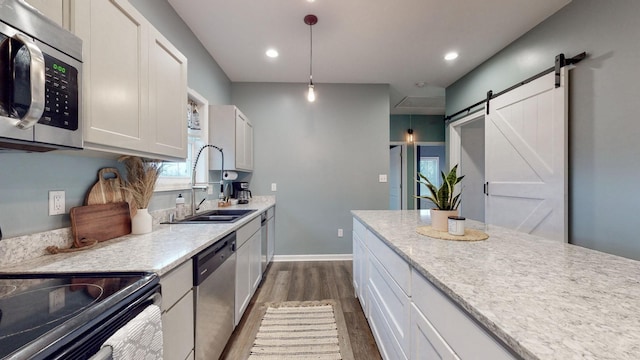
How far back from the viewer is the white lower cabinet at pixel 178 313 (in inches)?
40.1

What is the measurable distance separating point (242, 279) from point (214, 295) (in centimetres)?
59

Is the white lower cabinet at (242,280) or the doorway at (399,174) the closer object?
the white lower cabinet at (242,280)

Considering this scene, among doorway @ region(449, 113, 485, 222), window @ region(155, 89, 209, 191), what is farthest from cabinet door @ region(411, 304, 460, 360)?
doorway @ region(449, 113, 485, 222)

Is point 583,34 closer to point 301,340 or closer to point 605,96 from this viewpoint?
point 605,96

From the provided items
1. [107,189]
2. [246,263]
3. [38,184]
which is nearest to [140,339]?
[38,184]

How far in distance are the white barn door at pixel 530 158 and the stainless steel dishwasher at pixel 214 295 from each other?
111 inches

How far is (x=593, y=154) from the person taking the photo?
2.05 m

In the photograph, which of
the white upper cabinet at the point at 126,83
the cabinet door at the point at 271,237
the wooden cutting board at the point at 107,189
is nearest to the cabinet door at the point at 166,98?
the white upper cabinet at the point at 126,83

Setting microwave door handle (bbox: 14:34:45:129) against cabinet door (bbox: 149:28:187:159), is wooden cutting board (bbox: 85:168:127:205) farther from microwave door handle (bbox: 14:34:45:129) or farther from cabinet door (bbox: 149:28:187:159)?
microwave door handle (bbox: 14:34:45:129)

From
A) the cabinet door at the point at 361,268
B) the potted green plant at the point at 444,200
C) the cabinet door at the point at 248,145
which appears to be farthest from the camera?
the cabinet door at the point at 248,145

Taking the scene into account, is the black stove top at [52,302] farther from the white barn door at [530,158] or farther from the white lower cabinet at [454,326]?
the white barn door at [530,158]

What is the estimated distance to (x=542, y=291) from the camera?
0.71 m

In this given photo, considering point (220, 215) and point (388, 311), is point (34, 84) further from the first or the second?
point (220, 215)

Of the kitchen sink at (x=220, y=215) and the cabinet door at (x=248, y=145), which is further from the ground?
the cabinet door at (x=248, y=145)
